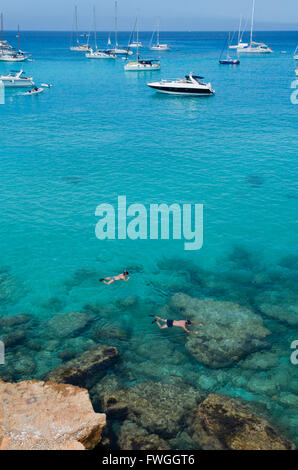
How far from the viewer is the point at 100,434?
14.0 meters

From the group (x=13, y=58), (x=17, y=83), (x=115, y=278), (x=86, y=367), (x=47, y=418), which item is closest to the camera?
(x=47, y=418)

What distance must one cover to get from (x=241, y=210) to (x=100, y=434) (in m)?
24.3

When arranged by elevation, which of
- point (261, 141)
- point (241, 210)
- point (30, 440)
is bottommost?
point (30, 440)

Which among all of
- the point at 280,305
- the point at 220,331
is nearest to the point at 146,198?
the point at 280,305

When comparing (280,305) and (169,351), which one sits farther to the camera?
(280,305)

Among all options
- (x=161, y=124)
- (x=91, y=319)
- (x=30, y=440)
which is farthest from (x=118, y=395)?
(x=161, y=124)

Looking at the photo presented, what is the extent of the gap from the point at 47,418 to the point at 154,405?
464 centimetres

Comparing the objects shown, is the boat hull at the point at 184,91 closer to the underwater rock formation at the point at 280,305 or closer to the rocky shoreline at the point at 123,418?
the underwater rock formation at the point at 280,305

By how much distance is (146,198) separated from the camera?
117 feet

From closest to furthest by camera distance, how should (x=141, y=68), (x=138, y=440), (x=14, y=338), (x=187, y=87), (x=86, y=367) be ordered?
(x=138, y=440) → (x=86, y=367) → (x=14, y=338) → (x=187, y=87) → (x=141, y=68)

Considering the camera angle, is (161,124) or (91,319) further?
(161,124)

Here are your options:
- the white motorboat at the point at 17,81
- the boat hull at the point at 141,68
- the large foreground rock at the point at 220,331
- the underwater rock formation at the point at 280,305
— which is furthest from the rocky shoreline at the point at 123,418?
the boat hull at the point at 141,68

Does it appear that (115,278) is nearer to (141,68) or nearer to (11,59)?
(141,68)

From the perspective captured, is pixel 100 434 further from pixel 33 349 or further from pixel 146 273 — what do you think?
pixel 146 273
